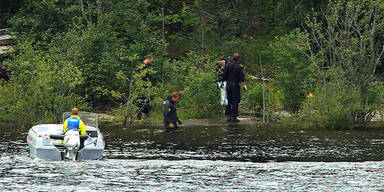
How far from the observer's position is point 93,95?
123 ft

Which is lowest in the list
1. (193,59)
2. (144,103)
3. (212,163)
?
(212,163)

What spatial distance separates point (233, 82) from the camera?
33.9 m

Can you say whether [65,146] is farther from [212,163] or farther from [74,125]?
[212,163]

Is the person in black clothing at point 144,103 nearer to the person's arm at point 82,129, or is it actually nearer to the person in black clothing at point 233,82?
the person in black clothing at point 233,82

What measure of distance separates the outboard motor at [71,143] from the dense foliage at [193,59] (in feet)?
25.3

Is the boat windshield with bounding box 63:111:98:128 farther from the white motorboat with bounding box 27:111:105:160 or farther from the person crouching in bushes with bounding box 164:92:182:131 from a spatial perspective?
the person crouching in bushes with bounding box 164:92:182:131

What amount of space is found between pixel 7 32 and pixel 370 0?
15.5 m

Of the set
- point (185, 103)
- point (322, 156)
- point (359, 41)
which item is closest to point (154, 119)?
point (185, 103)

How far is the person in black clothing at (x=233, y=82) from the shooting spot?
3388cm

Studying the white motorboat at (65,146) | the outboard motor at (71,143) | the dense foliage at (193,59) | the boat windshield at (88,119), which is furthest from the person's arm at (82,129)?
the dense foliage at (193,59)

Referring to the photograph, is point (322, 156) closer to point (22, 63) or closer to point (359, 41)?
point (359, 41)

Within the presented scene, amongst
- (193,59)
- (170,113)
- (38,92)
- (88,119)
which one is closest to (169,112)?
(170,113)

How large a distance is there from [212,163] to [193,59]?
1265 cm

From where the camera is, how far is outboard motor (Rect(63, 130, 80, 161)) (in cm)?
2512
